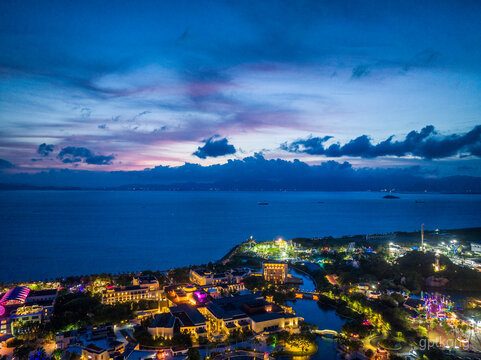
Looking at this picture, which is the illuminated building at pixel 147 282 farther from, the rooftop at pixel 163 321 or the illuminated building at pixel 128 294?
the rooftop at pixel 163 321

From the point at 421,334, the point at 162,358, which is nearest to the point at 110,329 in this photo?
the point at 162,358

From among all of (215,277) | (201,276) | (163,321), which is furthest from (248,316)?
(201,276)

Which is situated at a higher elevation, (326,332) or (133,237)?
(326,332)

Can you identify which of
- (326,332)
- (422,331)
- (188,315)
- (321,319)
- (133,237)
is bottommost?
(133,237)

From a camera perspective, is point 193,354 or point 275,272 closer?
point 193,354

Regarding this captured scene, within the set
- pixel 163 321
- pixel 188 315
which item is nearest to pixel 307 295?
pixel 188 315

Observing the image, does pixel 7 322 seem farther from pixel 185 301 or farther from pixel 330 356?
pixel 330 356

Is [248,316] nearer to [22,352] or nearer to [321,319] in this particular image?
[321,319]

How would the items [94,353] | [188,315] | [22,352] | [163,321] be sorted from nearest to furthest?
[94,353] < [22,352] < [163,321] < [188,315]

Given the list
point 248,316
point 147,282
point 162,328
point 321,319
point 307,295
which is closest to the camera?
point 162,328

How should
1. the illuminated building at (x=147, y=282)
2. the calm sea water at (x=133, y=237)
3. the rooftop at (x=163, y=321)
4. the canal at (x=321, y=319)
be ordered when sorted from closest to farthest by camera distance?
the canal at (x=321, y=319) < the rooftop at (x=163, y=321) < the illuminated building at (x=147, y=282) < the calm sea water at (x=133, y=237)

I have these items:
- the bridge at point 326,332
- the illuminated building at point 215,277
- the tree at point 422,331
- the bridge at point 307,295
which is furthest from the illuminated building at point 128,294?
the tree at point 422,331
